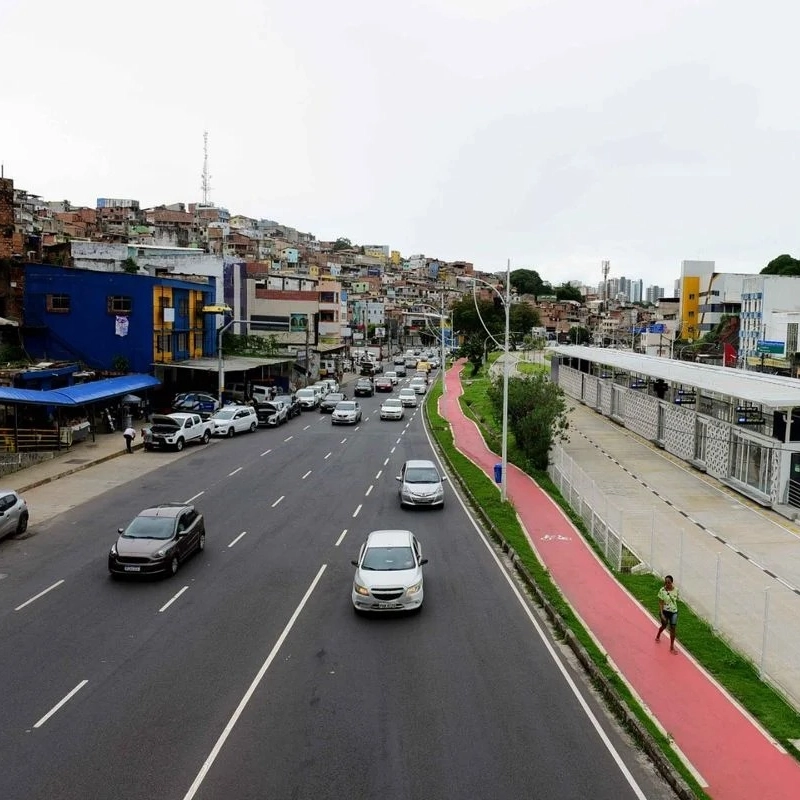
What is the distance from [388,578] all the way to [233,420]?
93.4 feet

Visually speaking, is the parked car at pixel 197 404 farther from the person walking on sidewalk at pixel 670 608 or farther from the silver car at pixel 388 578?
the person walking on sidewalk at pixel 670 608

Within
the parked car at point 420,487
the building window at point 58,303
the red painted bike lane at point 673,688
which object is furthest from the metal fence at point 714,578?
the building window at point 58,303

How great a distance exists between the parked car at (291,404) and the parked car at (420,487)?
24.0 m

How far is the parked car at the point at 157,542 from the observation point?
17.5 metres

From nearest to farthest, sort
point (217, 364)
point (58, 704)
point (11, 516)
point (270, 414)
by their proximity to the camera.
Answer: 1. point (58, 704)
2. point (11, 516)
3. point (270, 414)
4. point (217, 364)

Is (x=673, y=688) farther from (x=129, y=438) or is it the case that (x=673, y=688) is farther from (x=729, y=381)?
(x=129, y=438)

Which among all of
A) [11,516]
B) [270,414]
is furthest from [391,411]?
[11,516]

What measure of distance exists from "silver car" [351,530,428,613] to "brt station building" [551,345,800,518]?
14.5 m

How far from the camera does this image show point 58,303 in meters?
48.5

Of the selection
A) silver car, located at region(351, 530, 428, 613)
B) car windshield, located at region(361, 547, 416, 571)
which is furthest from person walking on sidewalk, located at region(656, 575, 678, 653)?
car windshield, located at region(361, 547, 416, 571)

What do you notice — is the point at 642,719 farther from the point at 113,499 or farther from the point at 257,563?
the point at 113,499

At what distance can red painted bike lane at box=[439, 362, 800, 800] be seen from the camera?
996 cm

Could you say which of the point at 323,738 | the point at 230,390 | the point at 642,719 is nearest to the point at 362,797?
the point at 323,738

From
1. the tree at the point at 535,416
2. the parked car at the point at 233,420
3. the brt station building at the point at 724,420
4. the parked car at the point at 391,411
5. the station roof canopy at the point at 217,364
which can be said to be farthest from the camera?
the parked car at the point at 391,411
